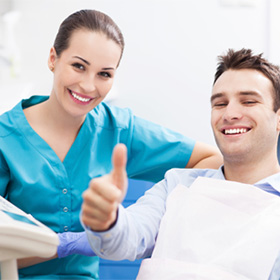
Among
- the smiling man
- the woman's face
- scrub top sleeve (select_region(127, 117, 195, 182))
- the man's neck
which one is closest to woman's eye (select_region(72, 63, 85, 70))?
the woman's face

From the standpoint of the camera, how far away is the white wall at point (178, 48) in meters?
2.46

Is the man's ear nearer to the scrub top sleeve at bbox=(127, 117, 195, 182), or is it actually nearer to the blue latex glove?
the scrub top sleeve at bbox=(127, 117, 195, 182)

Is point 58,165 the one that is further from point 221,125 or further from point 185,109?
point 185,109

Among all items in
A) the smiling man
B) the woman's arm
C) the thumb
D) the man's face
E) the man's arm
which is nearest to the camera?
the thumb

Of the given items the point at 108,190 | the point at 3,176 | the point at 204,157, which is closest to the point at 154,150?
the point at 204,157

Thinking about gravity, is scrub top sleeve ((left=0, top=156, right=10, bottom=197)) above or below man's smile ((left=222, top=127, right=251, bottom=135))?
below

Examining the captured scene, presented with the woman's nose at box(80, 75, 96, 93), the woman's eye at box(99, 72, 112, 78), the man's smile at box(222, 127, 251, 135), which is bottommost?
the man's smile at box(222, 127, 251, 135)

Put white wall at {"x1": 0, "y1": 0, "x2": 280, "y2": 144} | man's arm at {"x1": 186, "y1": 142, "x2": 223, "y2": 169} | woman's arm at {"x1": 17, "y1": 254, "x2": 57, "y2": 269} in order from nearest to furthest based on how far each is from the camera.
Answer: woman's arm at {"x1": 17, "y1": 254, "x2": 57, "y2": 269}, man's arm at {"x1": 186, "y1": 142, "x2": 223, "y2": 169}, white wall at {"x1": 0, "y1": 0, "x2": 280, "y2": 144}

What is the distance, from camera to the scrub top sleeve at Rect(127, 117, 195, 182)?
5.23 feet

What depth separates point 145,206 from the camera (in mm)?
1230

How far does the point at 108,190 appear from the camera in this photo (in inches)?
28.9

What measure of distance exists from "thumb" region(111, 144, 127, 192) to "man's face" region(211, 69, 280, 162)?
57 cm

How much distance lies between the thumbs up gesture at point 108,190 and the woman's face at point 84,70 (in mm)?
692

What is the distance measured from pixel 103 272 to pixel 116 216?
96 cm
